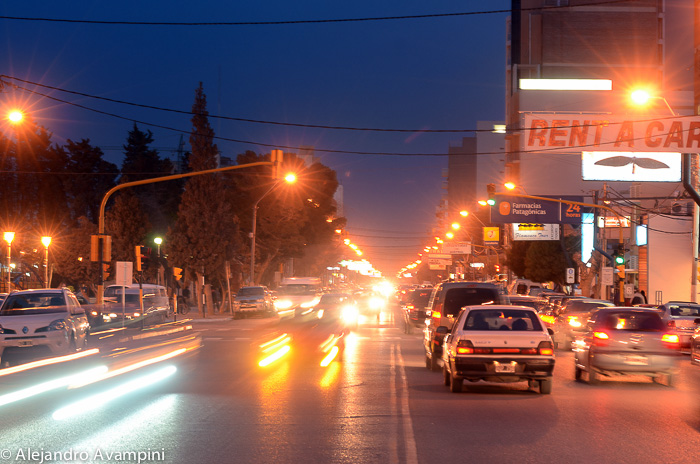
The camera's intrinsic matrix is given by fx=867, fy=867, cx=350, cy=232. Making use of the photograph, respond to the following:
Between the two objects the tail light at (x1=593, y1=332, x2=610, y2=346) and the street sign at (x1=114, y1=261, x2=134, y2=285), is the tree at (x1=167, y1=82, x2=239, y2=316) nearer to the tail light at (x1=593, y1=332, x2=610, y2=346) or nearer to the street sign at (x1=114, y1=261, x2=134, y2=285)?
the street sign at (x1=114, y1=261, x2=134, y2=285)

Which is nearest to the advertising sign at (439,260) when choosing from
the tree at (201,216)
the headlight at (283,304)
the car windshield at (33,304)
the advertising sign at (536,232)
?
the advertising sign at (536,232)

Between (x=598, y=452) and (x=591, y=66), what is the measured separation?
325ft

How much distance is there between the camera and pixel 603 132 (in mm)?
38656

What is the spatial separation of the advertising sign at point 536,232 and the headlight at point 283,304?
2269 cm

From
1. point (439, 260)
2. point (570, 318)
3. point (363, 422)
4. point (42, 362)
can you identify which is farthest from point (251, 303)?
point (439, 260)

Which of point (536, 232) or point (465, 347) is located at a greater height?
point (536, 232)

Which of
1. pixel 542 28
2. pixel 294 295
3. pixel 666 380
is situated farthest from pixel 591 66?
pixel 666 380

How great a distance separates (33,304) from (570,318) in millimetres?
16825

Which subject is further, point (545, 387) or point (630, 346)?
point (630, 346)

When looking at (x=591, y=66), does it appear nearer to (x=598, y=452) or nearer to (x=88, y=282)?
(x=88, y=282)

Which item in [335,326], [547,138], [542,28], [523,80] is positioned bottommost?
[335,326]

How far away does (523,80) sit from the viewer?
99.4 metres

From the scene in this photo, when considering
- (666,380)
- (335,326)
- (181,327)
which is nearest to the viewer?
(666,380)

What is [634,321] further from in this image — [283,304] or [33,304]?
[283,304]
